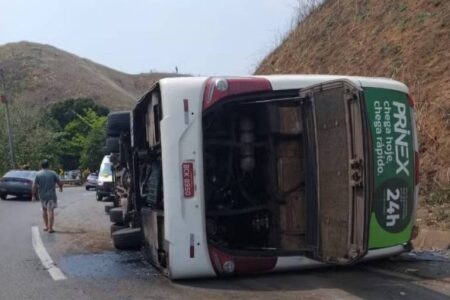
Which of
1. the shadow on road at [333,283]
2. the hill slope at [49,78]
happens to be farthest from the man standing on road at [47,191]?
the hill slope at [49,78]

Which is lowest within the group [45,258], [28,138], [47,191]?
[45,258]

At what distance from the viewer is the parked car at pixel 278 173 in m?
6.45

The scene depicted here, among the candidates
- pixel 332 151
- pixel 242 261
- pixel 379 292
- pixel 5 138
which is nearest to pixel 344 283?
pixel 379 292

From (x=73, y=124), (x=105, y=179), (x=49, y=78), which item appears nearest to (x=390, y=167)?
(x=105, y=179)

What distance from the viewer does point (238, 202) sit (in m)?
8.01

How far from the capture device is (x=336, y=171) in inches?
263

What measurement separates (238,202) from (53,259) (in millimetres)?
3576

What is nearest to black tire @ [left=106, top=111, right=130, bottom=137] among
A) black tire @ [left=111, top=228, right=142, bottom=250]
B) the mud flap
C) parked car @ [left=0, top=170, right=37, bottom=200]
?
black tire @ [left=111, top=228, right=142, bottom=250]

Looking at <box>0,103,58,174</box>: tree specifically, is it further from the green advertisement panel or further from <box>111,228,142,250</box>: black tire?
the green advertisement panel

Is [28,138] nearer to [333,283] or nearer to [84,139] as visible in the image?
[84,139]

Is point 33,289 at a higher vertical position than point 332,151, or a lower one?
lower

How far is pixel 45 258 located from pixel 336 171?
5.40 m

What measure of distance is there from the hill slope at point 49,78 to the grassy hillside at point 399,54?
69.3 m

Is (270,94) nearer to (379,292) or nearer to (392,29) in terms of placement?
(379,292)
